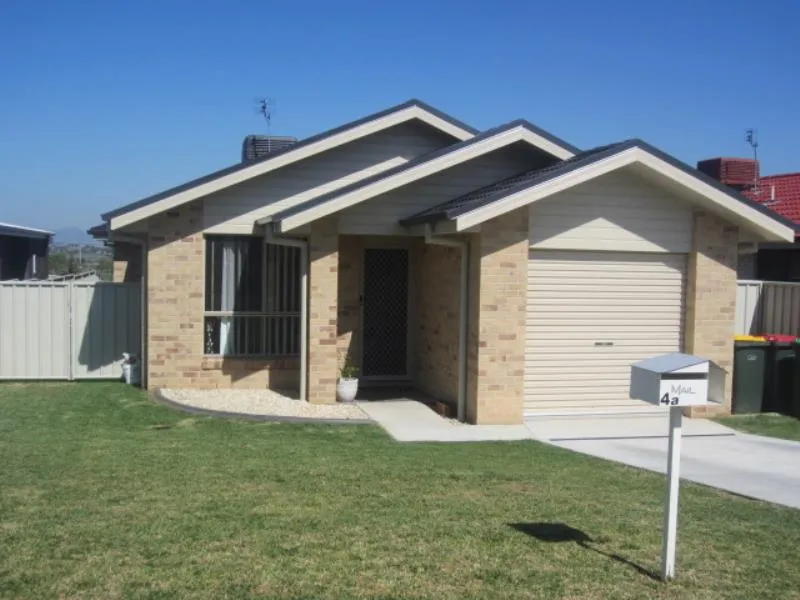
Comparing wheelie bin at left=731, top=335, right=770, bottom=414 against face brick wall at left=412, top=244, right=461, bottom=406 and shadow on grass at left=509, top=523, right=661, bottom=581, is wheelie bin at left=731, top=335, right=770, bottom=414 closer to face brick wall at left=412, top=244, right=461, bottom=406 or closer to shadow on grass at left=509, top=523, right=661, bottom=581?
face brick wall at left=412, top=244, right=461, bottom=406

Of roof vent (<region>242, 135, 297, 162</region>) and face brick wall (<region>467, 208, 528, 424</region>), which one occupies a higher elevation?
roof vent (<region>242, 135, 297, 162</region>)

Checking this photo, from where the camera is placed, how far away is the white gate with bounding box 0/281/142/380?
14.3 metres

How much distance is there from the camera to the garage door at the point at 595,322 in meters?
11.9

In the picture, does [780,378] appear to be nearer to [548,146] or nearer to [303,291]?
[548,146]

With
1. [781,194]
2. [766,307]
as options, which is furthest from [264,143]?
[781,194]

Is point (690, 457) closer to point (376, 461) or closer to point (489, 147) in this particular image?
point (376, 461)

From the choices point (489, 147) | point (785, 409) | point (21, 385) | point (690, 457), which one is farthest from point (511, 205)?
point (21, 385)

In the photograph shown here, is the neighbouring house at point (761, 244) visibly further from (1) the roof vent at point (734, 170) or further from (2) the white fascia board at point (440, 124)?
(2) the white fascia board at point (440, 124)

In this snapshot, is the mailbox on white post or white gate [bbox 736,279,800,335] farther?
white gate [bbox 736,279,800,335]

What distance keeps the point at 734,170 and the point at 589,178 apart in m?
9.10

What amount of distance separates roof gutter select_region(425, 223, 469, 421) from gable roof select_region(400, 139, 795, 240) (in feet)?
1.21

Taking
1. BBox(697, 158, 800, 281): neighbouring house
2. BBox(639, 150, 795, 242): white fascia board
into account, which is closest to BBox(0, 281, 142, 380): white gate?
BBox(639, 150, 795, 242): white fascia board

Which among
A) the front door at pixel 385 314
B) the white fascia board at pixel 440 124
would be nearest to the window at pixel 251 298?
the front door at pixel 385 314

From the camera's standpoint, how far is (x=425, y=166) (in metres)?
12.1
